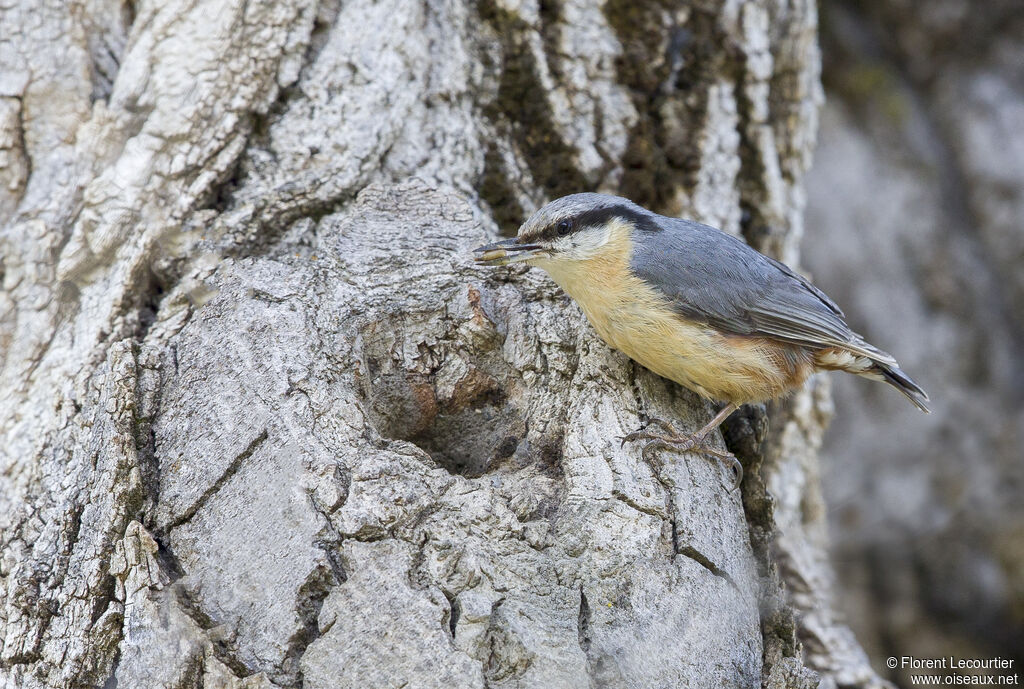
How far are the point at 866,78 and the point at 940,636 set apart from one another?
281cm

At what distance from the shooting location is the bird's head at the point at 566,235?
7.72ft

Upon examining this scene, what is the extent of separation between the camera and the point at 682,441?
215 centimetres

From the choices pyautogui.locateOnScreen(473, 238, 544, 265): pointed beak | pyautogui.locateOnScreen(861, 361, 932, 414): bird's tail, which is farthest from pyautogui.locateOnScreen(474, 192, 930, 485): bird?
pyautogui.locateOnScreen(861, 361, 932, 414): bird's tail

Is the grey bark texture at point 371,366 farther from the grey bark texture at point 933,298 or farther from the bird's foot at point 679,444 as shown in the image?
the grey bark texture at point 933,298

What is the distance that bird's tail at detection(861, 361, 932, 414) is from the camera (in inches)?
109

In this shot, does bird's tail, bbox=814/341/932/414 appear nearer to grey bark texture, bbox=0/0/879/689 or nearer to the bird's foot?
grey bark texture, bbox=0/0/879/689

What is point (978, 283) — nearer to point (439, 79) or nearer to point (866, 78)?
point (866, 78)

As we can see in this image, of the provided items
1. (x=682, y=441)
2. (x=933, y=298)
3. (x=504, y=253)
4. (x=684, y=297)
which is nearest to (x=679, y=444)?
(x=682, y=441)

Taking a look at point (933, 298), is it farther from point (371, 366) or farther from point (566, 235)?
point (371, 366)

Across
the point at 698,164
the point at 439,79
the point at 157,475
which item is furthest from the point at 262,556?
the point at 698,164

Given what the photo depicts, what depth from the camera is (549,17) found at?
9.86 ft

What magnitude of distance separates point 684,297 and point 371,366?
0.86 m

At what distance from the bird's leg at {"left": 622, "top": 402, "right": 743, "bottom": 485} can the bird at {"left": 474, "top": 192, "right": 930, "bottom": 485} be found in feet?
0.22

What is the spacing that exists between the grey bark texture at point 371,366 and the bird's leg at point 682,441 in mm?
48
